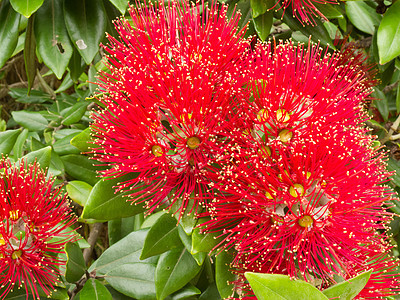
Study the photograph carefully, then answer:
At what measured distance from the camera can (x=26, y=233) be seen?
3.70 ft

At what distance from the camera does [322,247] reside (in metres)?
0.99

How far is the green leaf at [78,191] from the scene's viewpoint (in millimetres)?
1479

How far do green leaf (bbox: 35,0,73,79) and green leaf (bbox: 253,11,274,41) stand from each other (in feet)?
2.09

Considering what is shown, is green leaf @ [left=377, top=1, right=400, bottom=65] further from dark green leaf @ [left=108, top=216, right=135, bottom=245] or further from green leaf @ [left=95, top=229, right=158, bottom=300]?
dark green leaf @ [left=108, top=216, right=135, bottom=245]

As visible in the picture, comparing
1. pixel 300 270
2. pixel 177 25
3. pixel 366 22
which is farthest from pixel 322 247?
pixel 366 22

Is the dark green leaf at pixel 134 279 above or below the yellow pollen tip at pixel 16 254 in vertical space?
below

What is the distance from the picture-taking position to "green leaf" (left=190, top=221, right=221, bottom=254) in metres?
1.02

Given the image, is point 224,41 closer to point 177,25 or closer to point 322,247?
point 177,25

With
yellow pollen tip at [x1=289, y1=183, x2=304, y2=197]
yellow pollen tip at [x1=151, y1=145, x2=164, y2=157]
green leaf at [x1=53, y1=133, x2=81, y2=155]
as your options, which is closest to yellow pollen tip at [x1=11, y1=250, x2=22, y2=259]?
yellow pollen tip at [x1=151, y1=145, x2=164, y2=157]

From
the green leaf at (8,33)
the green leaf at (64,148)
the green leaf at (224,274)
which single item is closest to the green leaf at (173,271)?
the green leaf at (224,274)

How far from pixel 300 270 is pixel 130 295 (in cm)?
53

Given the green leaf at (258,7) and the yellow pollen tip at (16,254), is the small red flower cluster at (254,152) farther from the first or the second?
the yellow pollen tip at (16,254)

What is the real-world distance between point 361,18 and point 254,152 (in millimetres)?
1235

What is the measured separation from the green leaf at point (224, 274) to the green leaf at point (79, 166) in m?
0.62
